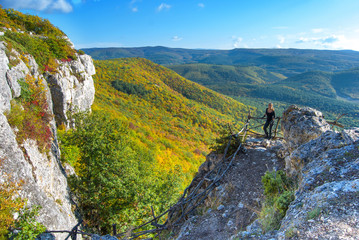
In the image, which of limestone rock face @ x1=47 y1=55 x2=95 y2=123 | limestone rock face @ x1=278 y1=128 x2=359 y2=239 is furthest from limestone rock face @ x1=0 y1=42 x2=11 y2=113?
limestone rock face @ x1=278 y1=128 x2=359 y2=239


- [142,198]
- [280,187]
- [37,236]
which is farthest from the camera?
[142,198]

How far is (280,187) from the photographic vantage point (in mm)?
5238

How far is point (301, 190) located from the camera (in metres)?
3.91

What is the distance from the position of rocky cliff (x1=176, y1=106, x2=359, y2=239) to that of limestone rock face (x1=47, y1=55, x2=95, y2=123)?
1433 cm

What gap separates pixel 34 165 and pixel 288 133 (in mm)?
11826

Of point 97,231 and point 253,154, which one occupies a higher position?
point 253,154

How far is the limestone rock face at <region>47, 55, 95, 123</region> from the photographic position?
712 inches

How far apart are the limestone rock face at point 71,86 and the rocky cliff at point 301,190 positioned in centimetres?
1433

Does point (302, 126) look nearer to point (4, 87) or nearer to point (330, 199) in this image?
point (330, 199)

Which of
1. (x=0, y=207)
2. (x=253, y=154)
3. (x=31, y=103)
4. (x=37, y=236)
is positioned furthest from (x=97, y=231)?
(x=253, y=154)

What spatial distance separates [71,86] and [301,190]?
76.1ft

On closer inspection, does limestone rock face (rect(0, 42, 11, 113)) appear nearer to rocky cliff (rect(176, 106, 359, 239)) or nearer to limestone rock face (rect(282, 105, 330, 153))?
rocky cliff (rect(176, 106, 359, 239))

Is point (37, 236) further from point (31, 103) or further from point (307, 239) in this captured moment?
point (307, 239)

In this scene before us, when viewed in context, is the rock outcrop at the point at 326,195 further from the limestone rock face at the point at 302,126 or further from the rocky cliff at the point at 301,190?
the limestone rock face at the point at 302,126
